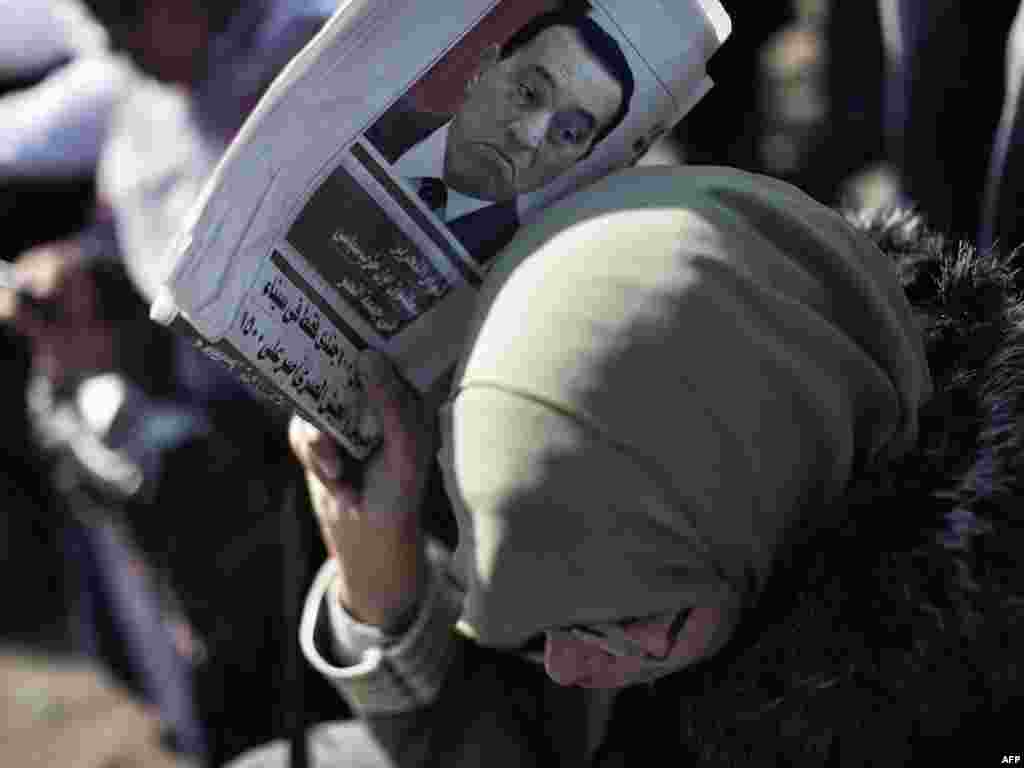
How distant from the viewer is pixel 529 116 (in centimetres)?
94

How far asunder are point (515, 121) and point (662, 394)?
0.84 ft

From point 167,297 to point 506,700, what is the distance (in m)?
0.58

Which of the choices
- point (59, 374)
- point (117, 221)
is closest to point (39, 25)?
point (117, 221)

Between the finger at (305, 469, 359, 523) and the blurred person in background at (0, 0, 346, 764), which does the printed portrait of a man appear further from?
the blurred person in background at (0, 0, 346, 764)

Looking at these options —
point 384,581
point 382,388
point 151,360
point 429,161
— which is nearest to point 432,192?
point 429,161

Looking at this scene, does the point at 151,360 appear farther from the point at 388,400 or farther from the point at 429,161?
the point at 429,161

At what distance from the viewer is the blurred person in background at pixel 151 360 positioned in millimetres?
1755

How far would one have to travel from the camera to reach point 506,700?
1.29 metres

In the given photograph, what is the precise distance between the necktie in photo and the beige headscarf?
11 cm

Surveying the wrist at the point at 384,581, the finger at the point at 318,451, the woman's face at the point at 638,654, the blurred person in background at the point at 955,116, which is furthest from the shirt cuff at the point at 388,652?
the blurred person in background at the point at 955,116

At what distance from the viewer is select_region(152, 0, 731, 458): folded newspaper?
910mm

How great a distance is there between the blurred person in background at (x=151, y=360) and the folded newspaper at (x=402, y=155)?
32.0 inches

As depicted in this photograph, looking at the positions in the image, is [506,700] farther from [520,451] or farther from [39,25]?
[39,25]

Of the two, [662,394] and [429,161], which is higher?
[429,161]
